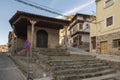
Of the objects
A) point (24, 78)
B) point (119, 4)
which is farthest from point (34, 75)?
point (119, 4)

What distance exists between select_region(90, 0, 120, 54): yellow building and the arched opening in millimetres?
7091

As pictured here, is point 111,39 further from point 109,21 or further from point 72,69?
point 72,69

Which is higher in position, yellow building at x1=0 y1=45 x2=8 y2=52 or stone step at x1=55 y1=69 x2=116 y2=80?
yellow building at x1=0 y1=45 x2=8 y2=52

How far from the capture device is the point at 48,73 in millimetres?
9523

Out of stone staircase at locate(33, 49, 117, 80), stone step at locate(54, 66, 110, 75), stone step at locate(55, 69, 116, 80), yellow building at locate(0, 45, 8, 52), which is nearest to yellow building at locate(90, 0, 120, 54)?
stone staircase at locate(33, 49, 117, 80)

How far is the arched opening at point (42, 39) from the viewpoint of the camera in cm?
2034

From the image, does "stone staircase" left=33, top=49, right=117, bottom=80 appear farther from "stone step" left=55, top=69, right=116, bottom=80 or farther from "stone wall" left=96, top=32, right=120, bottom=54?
"stone wall" left=96, top=32, right=120, bottom=54

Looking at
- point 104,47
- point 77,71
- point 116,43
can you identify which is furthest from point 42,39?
point 77,71

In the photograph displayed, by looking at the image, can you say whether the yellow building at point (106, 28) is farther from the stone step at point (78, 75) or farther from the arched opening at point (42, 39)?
the stone step at point (78, 75)

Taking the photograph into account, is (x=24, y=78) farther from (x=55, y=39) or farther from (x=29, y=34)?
(x=55, y=39)

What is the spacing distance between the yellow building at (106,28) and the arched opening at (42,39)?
7.09 m

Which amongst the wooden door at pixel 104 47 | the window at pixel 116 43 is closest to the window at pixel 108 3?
the window at pixel 116 43

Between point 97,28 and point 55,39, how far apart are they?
6.04m

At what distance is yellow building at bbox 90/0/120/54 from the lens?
1872 centimetres
